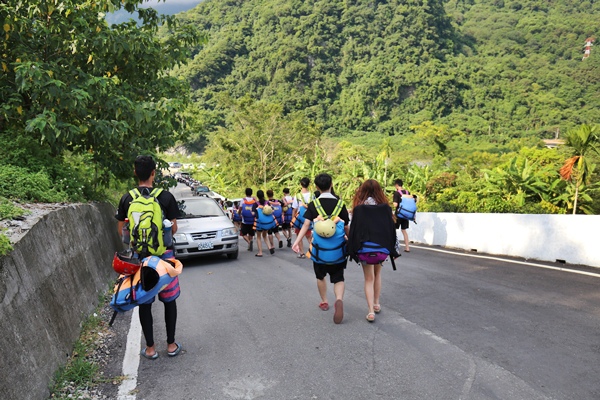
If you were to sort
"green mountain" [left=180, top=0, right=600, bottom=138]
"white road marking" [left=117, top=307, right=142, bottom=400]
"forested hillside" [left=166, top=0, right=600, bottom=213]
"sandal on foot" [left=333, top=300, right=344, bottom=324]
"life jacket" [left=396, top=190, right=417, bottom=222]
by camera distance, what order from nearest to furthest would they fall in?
1. "white road marking" [left=117, top=307, right=142, bottom=400]
2. "sandal on foot" [left=333, top=300, right=344, bottom=324]
3. "life jacket" [left=396, top=190, right=417, bottom=222]
4. "forested hillside" [left=166, top=0, right=600, bottom=213]
5. "green mountain" [left=180, top=0, right=600, bottom=138]

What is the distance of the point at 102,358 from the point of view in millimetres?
4852

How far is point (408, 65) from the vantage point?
111250 millimetres

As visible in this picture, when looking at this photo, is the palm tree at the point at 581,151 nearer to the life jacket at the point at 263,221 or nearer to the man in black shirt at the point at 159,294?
the life jacket at the point at 263,221

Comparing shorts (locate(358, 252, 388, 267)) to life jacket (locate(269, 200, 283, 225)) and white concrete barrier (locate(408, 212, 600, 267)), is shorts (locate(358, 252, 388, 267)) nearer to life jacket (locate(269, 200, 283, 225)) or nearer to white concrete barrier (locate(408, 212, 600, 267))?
white concrete barrier (locate(408, 212, 600, 267))

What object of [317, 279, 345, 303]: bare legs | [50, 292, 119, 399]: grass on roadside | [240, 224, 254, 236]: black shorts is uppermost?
[317, 279, 345, 303]: bare legs

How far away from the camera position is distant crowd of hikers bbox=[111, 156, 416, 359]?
14.7ft

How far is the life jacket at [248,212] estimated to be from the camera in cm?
1285

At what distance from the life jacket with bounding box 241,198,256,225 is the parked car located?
3.05 ft

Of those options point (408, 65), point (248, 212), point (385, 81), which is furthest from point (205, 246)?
point (408, 65)

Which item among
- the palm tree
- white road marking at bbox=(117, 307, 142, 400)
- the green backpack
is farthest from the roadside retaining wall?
the palm tree

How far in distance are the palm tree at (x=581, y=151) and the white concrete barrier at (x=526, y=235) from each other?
799 centimetres

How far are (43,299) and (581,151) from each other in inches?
768

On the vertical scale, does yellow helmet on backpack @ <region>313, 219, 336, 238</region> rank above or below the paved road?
above

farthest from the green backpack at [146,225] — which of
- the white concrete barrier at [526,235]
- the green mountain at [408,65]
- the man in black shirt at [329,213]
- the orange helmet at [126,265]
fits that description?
the green mountain at [408,65]
